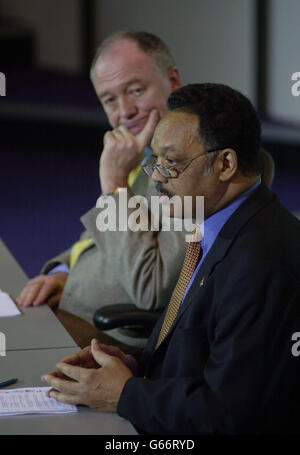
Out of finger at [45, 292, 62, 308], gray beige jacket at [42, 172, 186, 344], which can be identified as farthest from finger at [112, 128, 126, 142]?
finger at [45, 292, 62, 308]

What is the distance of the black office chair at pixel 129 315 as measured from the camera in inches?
77.7

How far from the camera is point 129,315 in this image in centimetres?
200

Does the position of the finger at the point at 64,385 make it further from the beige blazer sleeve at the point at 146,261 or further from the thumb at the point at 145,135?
the thumb at the point at 145,135

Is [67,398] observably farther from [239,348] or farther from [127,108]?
[127,108]

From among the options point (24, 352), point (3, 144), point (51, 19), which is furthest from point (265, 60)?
point (24, 352)

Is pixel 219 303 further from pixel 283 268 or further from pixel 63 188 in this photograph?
pixel 63 188

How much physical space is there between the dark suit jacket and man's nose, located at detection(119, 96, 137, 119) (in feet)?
3.27

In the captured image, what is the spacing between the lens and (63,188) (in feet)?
20.7

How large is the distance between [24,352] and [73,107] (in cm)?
662

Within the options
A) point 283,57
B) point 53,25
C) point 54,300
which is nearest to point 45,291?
point 54,300

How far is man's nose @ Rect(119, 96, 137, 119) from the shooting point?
2281mm

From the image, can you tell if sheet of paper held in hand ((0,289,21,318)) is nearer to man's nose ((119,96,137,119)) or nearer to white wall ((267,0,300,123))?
man's nose ((119,96,137,119))

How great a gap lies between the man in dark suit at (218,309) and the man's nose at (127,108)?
2.67 ft

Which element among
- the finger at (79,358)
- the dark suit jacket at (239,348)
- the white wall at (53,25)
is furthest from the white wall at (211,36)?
the dark suit jacket at (239,348)
